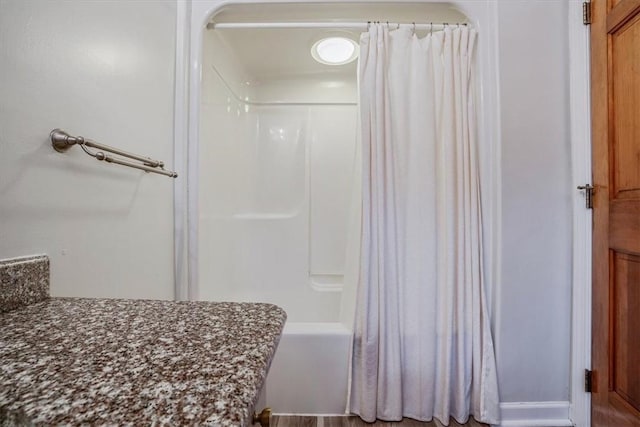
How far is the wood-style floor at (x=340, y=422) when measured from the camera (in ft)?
3.89

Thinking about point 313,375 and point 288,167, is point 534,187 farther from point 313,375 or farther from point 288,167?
point 288,167

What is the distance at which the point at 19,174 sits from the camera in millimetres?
598

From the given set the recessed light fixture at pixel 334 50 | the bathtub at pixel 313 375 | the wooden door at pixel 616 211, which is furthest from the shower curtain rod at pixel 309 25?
the bathtub at pixel 313 375

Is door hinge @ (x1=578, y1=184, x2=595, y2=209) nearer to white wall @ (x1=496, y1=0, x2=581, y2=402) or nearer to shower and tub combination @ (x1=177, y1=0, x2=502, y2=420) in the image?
white wall @ (x1=496, y1=0, x2=581, y2=402)

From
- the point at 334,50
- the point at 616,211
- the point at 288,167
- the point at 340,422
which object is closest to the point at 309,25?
the point at 334,50

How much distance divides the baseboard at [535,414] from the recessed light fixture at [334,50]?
6.58 ft

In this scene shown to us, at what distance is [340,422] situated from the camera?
47.4 inches

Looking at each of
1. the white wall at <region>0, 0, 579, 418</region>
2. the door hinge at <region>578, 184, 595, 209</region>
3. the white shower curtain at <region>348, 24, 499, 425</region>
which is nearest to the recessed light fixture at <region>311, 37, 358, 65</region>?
the white shower curtain at <region>348, 24, 499, 425</region>

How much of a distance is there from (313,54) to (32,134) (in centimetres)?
154

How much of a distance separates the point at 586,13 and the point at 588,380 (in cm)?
152

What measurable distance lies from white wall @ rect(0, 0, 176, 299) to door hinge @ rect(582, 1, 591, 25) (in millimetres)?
1732

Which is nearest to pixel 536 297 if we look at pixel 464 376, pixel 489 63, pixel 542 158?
pixel 464 376

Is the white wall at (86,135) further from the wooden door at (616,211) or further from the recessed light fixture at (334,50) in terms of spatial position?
the wooden door at (616,211)

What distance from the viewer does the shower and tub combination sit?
1.23 m
